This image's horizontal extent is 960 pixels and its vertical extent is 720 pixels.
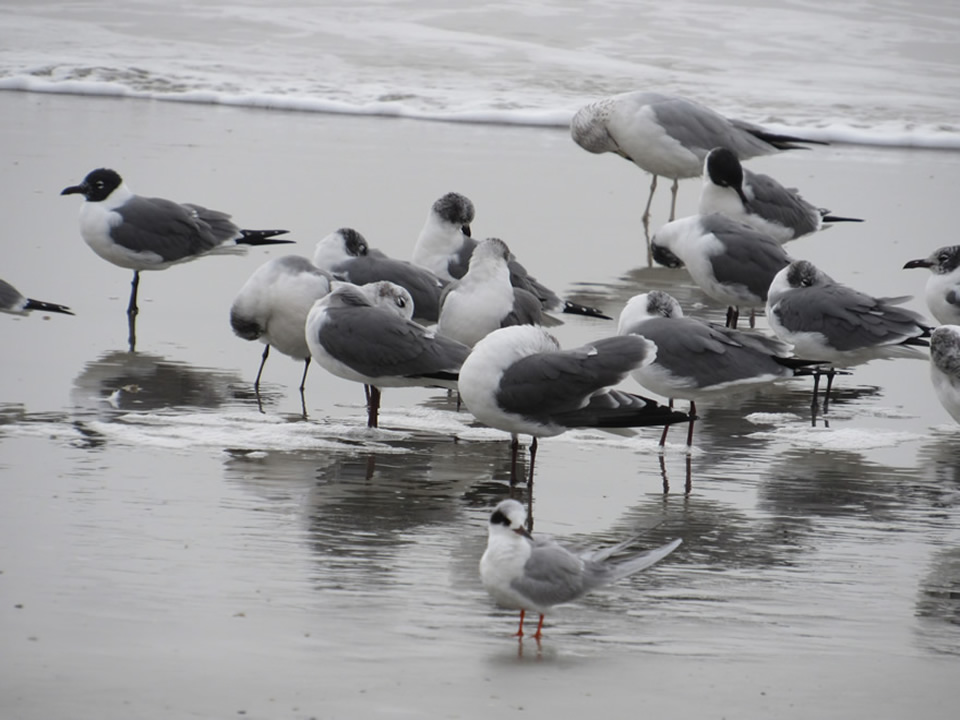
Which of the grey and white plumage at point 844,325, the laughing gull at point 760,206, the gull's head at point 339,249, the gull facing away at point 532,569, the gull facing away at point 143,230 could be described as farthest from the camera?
the laughing gull at point 760,206

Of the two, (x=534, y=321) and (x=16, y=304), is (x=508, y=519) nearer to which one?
(x=534, y=321)

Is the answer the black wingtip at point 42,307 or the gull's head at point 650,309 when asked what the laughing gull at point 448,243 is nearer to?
the gull's head at point 650,309

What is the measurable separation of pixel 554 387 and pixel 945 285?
3276mm

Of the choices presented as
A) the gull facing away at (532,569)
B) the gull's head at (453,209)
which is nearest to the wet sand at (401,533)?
the gull facing away at (532,569)

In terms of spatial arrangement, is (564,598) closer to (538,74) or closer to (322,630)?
(322,630)

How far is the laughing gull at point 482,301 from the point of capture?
700cm

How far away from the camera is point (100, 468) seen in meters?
5.63

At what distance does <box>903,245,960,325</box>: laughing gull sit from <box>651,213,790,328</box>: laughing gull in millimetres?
739

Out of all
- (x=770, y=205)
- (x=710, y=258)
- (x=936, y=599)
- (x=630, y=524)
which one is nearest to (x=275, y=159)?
(x=770, y=205)

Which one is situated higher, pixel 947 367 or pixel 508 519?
pixel 947 367

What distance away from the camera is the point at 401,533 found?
511 cm

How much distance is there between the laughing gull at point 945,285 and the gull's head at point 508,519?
427 centimetres

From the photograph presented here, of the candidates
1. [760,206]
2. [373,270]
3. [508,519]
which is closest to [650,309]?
[373,270]

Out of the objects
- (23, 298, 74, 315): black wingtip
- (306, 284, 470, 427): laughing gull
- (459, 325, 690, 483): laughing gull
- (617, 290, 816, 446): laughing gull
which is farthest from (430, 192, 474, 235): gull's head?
(459, 325, 690, 483): laughing gull
